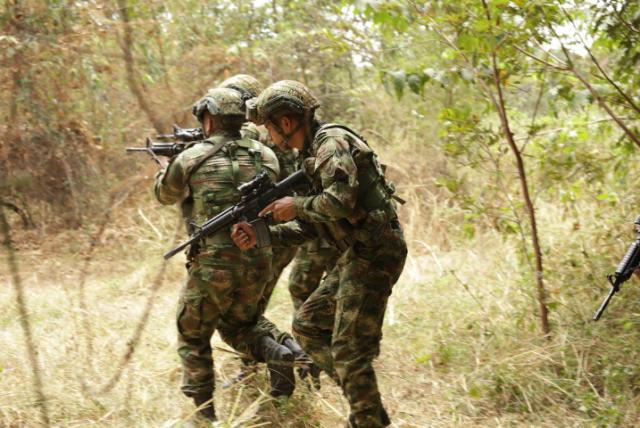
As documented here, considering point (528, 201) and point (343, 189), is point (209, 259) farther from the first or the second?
point (528, 201)

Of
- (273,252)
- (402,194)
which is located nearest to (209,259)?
(273,252)

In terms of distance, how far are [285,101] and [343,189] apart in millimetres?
556

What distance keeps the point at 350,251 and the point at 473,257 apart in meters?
3.53

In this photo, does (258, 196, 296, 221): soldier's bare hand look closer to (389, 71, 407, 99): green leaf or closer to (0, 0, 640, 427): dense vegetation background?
(0, 0, 640, 427): dense vegetation background

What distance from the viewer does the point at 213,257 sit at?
3.89 metres

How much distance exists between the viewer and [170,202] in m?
4.20

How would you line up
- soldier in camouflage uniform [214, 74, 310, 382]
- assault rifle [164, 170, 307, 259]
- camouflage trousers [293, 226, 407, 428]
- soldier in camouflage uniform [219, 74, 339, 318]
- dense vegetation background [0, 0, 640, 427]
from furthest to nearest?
soldier in camouflage uniform [219, 74, 339, 318], soldier in camouflage uniform [214, 74, 310, 382], dense vegetation background [0, 0, 640, 427], assault rifle [164, 170, 307, 259], camouflage trousers [293, 226, 407, 428]

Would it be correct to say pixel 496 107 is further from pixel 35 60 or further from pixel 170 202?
pixel 35 60

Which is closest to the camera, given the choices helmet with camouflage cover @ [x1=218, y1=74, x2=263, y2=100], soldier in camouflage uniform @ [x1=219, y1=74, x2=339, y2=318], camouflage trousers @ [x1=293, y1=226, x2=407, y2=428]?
camouflage trousers @ [x1=293, y1=226, x2=407, y2=428]

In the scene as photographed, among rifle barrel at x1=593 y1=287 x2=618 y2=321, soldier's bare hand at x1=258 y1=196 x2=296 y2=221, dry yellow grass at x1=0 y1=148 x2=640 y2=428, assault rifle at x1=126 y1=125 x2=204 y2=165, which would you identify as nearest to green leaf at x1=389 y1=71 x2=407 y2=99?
soldier's bare hand at x1=258 y1=196 x2=296 y2=221

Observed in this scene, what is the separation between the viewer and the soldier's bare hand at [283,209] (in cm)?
349

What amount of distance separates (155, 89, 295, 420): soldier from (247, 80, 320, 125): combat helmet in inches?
22.2

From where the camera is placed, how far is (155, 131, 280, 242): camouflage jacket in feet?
12.9

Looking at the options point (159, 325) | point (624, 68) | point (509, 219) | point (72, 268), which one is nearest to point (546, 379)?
point (509, 219)
